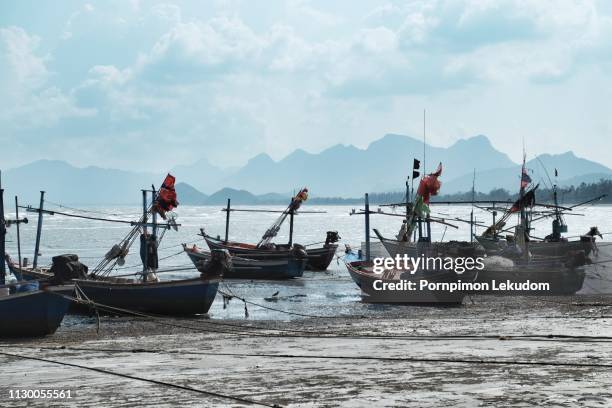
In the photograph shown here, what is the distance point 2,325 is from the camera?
22.2 meters

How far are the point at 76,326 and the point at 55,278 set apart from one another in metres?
1.65

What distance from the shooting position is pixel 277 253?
5272 centimetres

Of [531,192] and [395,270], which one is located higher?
[531,192]

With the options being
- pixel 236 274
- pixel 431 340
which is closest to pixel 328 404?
pixel 431 340

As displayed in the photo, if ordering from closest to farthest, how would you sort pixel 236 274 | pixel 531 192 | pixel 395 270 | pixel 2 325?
pixel 2 325
pixel 395 270
pixel 531 192
pixel 236 274

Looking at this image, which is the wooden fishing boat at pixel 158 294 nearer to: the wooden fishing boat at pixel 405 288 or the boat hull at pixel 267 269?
the wooden fishing boat at pixel 405 288

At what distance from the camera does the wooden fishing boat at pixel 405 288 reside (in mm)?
32531

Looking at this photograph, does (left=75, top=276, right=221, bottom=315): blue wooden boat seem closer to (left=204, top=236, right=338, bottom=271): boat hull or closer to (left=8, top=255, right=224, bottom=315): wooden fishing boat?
(left=8, top=255, right=224, bottom=315): wooden fishing boat

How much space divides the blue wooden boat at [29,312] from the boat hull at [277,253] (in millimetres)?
29776

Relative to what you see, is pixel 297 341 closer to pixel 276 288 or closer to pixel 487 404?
pixel 487 404

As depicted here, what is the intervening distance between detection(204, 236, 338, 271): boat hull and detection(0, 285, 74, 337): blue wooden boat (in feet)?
97.7

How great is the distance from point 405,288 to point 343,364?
733 inches

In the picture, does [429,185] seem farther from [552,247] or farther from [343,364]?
[343,364]

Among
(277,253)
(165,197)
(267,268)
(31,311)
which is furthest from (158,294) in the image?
(277,253)
